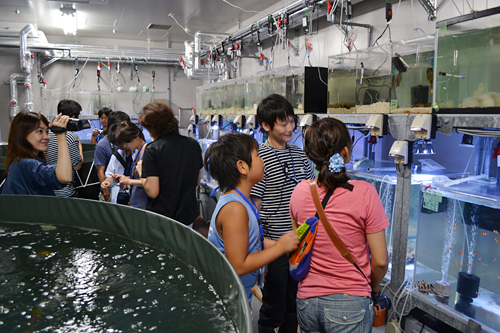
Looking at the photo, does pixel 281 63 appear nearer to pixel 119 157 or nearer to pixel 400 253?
pixel 119 157

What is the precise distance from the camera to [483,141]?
2.45m

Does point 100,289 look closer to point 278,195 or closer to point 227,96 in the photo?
point 278,195

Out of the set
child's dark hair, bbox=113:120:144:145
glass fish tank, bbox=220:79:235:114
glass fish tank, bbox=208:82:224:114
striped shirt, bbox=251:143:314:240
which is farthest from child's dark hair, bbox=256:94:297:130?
glass fish tank, bbox=208:82:224:114

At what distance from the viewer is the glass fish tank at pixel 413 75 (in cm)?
232

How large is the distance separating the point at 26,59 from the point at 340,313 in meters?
7.36

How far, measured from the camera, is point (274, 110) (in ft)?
6.55

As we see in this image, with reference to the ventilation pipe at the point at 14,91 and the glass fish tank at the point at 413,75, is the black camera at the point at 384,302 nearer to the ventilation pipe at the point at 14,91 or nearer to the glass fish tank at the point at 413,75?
the glass fish tank at the point at 413,75

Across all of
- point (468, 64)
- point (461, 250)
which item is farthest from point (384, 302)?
point (468, 64)

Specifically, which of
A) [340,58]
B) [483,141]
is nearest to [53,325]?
[483,141]

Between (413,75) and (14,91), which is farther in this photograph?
(14,91)

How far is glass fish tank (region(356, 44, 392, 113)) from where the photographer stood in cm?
262

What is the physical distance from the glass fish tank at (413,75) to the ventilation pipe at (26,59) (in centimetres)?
636

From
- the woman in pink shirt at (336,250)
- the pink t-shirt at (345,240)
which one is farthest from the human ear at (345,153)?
the pink t-shirt at (345,240)

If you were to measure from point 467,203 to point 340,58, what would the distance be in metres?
1.62
